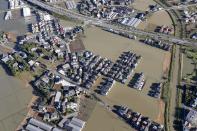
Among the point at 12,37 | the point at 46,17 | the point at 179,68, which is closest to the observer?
the point at 179,68

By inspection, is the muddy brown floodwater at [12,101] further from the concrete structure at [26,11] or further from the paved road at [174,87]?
the paved road at [174,87]

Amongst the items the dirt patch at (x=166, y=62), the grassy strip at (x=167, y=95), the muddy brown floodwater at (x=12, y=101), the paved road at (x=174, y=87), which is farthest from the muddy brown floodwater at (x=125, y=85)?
the muddy brown floodwater at (x=12, y=101)

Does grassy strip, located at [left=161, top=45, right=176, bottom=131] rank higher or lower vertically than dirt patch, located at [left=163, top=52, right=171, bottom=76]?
lower

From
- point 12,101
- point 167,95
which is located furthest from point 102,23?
point 12,101

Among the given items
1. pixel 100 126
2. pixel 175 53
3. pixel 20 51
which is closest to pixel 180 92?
pixel 175 53

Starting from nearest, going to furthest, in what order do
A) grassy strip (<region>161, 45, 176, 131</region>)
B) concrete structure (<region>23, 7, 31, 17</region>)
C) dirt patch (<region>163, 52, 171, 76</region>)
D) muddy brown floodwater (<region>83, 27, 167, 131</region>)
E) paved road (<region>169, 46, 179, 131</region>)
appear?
grassy strip (<region>161, 45, 176, 131</region>)
muddy brown floodwater (<region>83, 27, 167, 131</region>)
paved road (<region>169, 46, 179, 131</region>)
dirt patch (<region>163, 52, 171, 76</region>)
concrete structure (<region>23, 7, 31, 17</region>)

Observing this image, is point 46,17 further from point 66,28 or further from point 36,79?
point 36,79

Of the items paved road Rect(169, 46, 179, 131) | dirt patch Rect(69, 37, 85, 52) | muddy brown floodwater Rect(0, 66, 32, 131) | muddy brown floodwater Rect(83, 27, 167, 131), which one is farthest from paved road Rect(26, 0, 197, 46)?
muddy brown floodwater Rect(0, 66, 32, 131)

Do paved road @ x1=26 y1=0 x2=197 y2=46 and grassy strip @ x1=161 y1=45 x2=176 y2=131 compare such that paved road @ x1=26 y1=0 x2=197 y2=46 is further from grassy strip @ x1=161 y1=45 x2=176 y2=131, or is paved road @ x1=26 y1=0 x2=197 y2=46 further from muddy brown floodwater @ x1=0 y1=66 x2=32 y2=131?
muddy brown floodwater @ x1=0 y1=66 x2=32 y2=131

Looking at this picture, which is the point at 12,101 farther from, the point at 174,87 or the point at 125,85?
the point at 174,87
